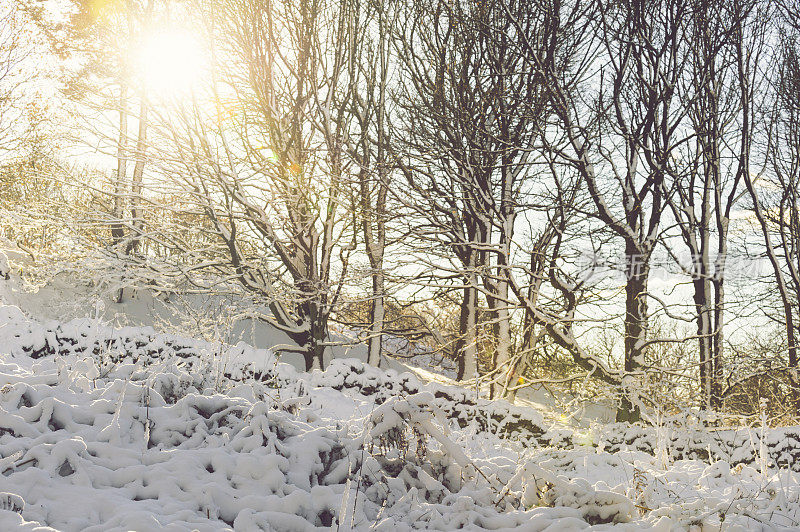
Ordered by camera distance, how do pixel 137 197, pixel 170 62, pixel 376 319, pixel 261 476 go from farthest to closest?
pixel 376 319, pixel 137 197, pixel 170 62, pixel 261 476

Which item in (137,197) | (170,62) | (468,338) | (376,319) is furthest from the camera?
(468,338)

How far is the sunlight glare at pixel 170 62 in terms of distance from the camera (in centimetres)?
891

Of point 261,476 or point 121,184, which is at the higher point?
point 121,184

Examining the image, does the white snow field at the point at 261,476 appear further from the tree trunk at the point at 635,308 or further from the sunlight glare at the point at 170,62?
→ the sunlight glare at the point at 170,62

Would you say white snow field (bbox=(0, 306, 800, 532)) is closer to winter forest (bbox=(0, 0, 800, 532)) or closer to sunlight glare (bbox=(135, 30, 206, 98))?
winter forest (bbox=(0, 0, 800, 532))

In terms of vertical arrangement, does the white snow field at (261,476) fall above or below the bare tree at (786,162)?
below

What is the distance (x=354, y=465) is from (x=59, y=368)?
2341mm

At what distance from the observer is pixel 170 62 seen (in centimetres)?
903

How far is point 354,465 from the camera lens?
2973 mm

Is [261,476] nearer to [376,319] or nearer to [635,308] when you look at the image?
[635,308]

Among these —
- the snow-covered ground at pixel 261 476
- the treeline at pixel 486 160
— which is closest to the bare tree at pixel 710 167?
the treeline at pixel 486 160

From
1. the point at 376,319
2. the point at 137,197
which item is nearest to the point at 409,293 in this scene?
the point at 376,319

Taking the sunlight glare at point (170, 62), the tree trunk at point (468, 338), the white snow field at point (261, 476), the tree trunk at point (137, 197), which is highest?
the sunlight glare at point (170, 62)

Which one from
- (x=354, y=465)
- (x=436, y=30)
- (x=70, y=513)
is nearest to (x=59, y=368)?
(x=70, y=513)
